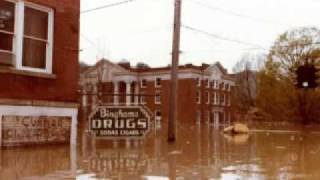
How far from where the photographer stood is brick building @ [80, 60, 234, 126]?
78.8 metres

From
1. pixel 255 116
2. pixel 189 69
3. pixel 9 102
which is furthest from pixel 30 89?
pixel 255 116

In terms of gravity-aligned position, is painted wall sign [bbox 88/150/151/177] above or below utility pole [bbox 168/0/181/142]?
below

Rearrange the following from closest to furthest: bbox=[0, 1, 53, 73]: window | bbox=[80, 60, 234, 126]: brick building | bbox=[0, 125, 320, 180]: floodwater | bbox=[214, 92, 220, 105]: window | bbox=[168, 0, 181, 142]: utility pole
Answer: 1. bbox=[0, 125, 320, 180]: floodwater
2. bbox=[0, 1, 53, 73]: window
3. bbox=[168, 0, 181, 142]: utility pole
4. bbox=[80, 60, 234, 126]: brick building
5. bbox=[214, 92, 220, 105]: window

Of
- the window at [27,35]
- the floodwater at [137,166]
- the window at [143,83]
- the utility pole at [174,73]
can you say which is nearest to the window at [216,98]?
the window at [143,83]

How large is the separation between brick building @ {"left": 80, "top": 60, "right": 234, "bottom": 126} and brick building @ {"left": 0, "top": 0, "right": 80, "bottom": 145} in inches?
2183

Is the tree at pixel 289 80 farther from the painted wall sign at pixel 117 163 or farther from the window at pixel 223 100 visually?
the painted wall sign at pixel 117 163

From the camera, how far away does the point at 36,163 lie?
40.0 ft

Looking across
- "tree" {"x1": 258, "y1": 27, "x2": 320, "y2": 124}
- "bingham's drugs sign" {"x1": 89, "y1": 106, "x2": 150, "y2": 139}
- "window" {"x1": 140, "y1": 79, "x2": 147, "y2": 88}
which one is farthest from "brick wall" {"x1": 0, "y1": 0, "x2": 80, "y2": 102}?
"window" {"x1": 140, "y1": 79, "x2": 147, "y2": 88}

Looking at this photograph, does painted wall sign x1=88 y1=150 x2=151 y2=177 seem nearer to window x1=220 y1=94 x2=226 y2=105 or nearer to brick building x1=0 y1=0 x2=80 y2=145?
brick building x1=0 y1=0 x2=80 y2=145

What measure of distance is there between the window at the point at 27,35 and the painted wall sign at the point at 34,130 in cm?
157

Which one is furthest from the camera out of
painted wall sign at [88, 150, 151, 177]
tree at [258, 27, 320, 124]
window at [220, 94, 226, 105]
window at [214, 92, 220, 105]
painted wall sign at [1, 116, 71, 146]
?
window at [220, 94, 226, 105]

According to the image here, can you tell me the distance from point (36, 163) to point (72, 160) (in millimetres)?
1072

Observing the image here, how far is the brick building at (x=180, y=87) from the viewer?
258ft

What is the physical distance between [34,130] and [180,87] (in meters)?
64.1
